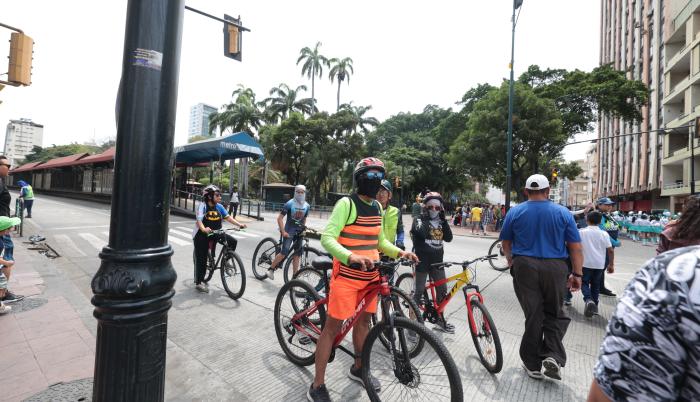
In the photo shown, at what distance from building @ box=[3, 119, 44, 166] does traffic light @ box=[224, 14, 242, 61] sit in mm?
185490

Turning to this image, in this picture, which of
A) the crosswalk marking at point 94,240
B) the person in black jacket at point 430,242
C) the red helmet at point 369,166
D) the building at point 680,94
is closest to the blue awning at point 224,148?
the crosswalk marking at point 94,240

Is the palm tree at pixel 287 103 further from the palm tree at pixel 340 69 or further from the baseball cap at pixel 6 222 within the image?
the baseball cap at pixel 6 222

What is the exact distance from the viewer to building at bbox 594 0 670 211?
34.3 m

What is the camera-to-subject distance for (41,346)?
3.60 meters

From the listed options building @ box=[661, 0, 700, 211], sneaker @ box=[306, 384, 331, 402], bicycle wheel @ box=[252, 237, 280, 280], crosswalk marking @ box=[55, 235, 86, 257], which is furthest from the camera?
building @ box=[661, 0, 700, 211]

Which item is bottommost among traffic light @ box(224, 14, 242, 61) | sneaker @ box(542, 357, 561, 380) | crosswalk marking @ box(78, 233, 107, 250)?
crosswalk marking @ box(78, 233, 107, 250)

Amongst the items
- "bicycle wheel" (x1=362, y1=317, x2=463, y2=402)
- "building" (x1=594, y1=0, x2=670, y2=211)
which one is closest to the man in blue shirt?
"bicycle wheel" (x1=362, y1=317, x2=463, y2=402)

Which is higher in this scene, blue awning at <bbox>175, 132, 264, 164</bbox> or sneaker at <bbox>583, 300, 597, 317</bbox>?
blue awning at <bbox>175, 132, 264, 164</bbox>

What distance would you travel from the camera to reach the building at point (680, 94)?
26.4 metres

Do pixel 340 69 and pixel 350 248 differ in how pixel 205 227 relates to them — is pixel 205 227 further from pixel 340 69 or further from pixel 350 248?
pixel 340 69

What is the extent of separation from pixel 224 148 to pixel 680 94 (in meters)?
35.9

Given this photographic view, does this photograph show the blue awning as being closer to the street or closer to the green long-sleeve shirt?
the street

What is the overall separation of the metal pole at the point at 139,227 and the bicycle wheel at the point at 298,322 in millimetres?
1678

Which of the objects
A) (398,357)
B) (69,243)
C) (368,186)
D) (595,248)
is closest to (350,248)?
(368,186)
